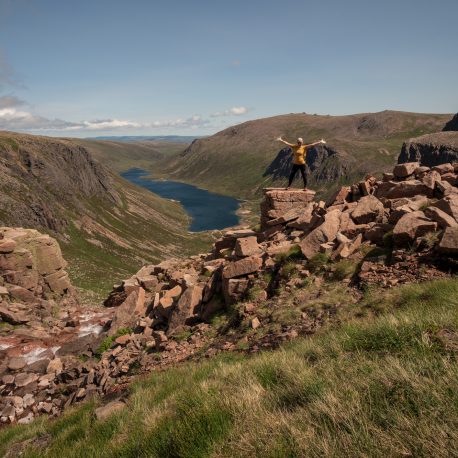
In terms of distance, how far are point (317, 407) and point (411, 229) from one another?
34.3 ft

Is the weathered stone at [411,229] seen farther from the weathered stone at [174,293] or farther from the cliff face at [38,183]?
the cliff face at [38,183]

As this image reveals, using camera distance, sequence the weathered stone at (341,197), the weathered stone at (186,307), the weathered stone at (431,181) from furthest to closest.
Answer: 1. the weathered stone at (341,197)
2. the weathered stone at (186,307)
3. the weathered stone at (431,181)

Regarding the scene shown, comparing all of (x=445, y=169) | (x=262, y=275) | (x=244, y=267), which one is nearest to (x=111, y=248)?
(x=244, y=267)

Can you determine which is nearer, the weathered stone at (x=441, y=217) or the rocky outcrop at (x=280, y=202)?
the weathered stone at (x=441, y=217)

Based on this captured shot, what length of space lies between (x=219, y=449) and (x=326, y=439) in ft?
5.00

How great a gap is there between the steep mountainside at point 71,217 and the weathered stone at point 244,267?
70015mm

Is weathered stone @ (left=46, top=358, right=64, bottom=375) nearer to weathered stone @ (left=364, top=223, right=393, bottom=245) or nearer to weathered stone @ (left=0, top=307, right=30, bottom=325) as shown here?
weathered stone @ (left=0, top=307, right=30, bottom=325)

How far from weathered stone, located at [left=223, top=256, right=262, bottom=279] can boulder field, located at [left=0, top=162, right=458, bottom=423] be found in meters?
0.05

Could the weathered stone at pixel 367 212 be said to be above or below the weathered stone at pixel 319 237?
above

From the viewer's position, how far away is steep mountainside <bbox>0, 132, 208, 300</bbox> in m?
118

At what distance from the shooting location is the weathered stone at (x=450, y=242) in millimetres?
11653

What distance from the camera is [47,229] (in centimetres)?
12975

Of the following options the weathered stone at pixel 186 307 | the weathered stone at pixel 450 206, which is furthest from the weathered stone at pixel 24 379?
the weathered stone at pixel 450 206

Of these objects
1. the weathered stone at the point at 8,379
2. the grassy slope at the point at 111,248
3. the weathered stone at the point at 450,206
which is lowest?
the grassy slope at the point at 111,248
